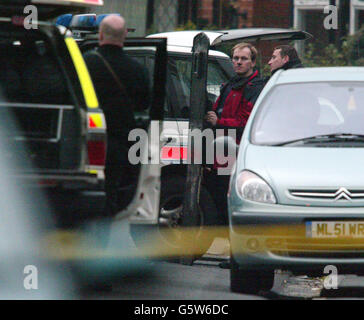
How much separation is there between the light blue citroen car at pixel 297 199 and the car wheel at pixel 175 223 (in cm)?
152

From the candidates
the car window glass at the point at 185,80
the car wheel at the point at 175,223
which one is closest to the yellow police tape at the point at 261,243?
the car wheel at the point at 175,223

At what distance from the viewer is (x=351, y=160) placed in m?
9.21

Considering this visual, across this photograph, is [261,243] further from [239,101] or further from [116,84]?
[239,101]

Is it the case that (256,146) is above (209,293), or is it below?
above

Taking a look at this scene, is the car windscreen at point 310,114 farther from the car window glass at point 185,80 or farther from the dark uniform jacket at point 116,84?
the car window glass at point 185,80

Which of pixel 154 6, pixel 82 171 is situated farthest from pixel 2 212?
pixel 154 6

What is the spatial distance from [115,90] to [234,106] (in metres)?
2.11

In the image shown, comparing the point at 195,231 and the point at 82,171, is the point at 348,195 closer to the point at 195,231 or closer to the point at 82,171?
the point at 82,171

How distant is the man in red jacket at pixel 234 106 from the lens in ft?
36.5

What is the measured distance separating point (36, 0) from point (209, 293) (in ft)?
8.10

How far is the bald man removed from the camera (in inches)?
365

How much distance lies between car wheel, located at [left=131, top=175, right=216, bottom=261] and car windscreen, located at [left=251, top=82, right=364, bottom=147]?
1.64m

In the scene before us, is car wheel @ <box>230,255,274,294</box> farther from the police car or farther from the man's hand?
the man's hand

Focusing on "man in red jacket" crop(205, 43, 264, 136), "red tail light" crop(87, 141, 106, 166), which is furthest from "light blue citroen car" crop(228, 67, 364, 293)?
"man in red jacket" crop(205, 43, 264, 136)
